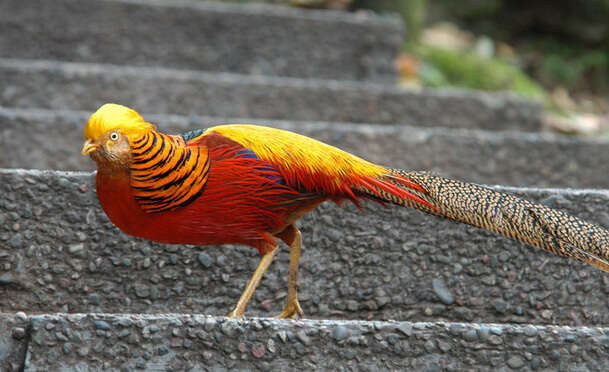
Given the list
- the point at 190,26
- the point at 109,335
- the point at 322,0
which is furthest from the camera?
the point at 322,0

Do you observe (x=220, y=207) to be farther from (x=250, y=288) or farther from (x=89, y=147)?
(x=89, y=147)

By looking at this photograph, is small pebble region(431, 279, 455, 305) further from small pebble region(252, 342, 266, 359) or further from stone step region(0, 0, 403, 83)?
stone step region(0, 0, 403, 83)

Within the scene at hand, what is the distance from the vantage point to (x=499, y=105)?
541cm

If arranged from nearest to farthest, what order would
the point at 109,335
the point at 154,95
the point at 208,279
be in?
the point at 109,335
the point at 208,279
the point at 154,95

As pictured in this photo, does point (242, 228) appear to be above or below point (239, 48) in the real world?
below

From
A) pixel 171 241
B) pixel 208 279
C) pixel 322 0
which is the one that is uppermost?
→ pixel 322 0

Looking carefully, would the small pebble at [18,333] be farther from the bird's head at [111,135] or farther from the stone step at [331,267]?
the stone step at [331,267]

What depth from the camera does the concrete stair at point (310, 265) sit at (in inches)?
83.2

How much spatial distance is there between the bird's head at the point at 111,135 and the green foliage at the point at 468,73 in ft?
18.5

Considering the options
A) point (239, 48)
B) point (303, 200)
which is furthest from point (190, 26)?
point (303, 200)

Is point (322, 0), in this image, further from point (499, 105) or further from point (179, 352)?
point (179, 352)

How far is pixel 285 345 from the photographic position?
211cm

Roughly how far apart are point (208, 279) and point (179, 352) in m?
0.80

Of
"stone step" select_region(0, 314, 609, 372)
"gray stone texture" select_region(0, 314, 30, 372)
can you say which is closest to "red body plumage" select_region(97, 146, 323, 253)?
"stone step" select_region(0, 314, 609, 372)
